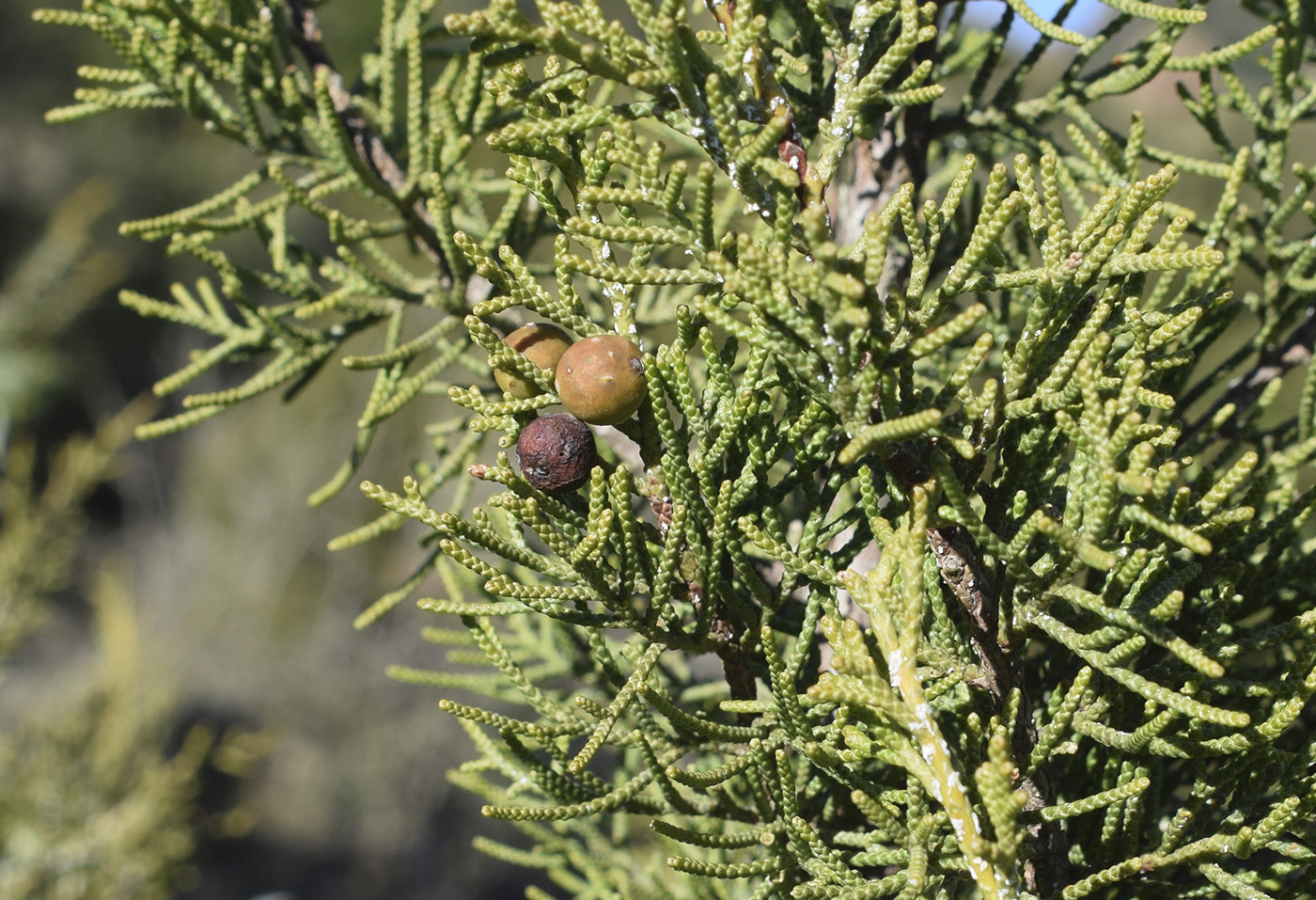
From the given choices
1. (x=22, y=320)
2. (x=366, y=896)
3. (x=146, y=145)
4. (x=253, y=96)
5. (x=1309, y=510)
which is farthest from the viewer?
(x=146, y=145)

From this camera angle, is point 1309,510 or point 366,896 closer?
point 1309,510

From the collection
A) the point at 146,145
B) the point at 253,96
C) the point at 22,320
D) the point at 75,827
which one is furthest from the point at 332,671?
the point at 146,145

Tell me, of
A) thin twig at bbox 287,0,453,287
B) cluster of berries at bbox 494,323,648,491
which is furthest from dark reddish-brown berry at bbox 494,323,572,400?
thin twig at bbox 287,0,453,287

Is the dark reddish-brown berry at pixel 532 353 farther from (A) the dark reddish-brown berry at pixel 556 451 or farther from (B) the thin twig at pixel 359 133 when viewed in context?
(B) the thin twig at pixel 359 133

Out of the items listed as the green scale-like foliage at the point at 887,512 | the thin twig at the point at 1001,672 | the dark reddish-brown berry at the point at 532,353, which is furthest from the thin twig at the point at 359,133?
the thin twig at the point at 1001,672

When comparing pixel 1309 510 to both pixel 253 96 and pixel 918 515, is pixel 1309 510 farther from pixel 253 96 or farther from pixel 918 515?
pixel 253 96

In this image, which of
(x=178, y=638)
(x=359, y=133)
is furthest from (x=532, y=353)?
(x=178, y=638)

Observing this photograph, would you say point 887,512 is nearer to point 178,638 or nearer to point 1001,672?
point 1001,672

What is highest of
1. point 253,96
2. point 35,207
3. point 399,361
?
point 35,207
